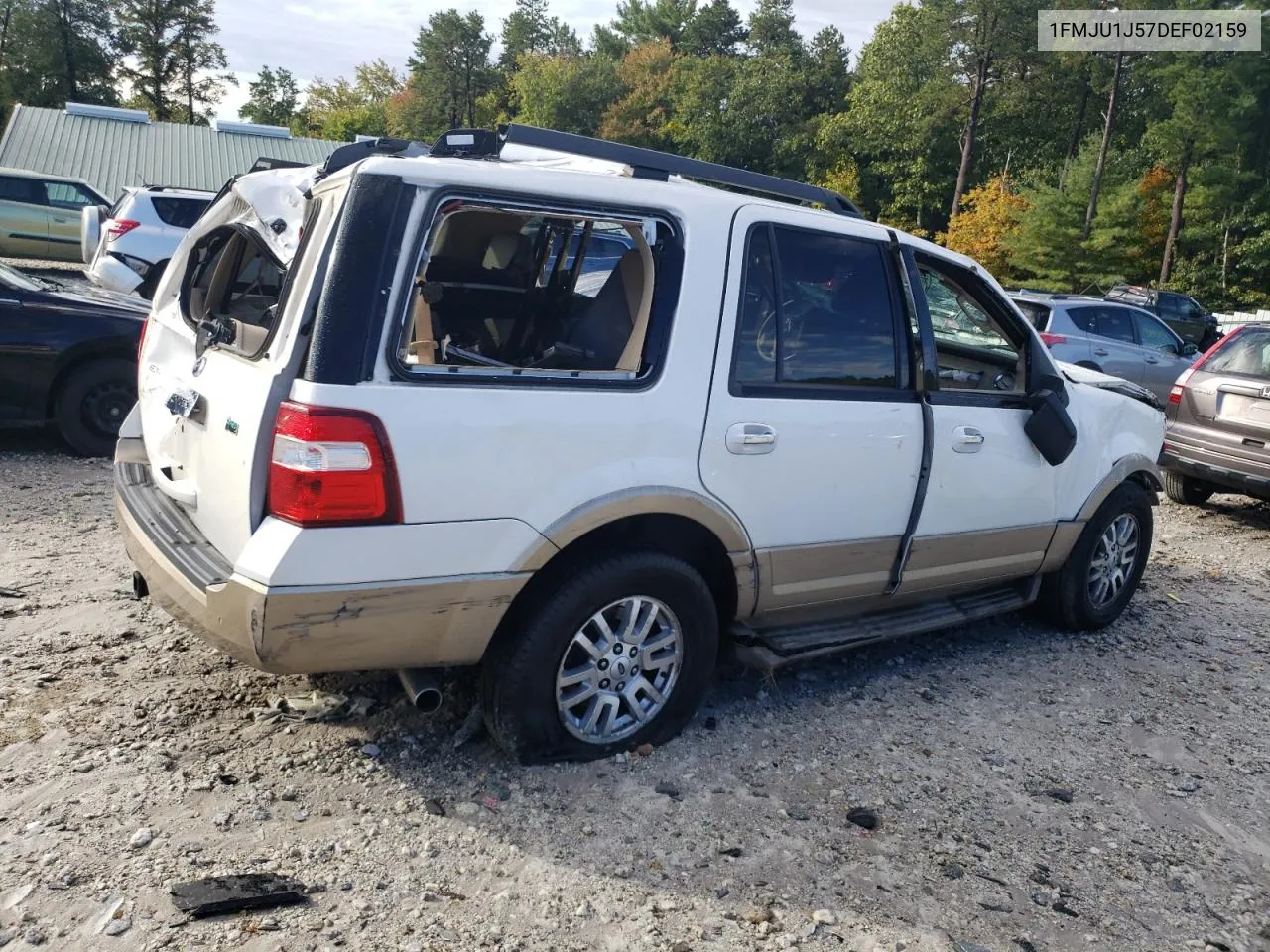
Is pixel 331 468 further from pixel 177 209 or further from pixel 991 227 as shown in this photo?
pixel 991 227

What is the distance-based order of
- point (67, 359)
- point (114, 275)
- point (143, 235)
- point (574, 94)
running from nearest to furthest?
1. point (67, 359)
2. point (114, 275)
3. point (143, 235)
4. point (574, 94)

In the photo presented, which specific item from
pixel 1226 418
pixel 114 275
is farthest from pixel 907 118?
pixel 1226 418

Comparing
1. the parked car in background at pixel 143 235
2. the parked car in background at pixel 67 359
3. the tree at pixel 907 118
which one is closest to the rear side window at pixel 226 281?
the parked car in background at pixel 67 359

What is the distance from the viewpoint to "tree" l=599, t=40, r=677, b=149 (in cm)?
6706

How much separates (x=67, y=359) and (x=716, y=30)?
72.9 m

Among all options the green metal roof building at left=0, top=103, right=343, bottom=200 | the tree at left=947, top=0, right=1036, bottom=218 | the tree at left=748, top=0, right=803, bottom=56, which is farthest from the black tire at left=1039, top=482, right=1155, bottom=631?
the tree at left=748, top=0, right=803, bottom=56

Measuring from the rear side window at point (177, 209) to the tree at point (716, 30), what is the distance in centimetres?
6375

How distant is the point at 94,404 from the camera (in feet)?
22.8

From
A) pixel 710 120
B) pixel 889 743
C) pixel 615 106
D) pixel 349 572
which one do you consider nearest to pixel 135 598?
pixel 349 572

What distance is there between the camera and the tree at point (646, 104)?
67062 millimetres

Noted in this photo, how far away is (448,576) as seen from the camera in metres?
2.92

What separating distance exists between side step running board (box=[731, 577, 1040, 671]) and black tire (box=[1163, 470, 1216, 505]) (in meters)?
4.64

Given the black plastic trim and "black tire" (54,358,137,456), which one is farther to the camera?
"black tire" (54,358,137,456)

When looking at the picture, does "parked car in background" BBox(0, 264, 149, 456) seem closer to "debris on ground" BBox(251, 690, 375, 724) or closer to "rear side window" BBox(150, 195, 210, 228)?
"debris on ground" BBox(251, 690, 375, 724)
